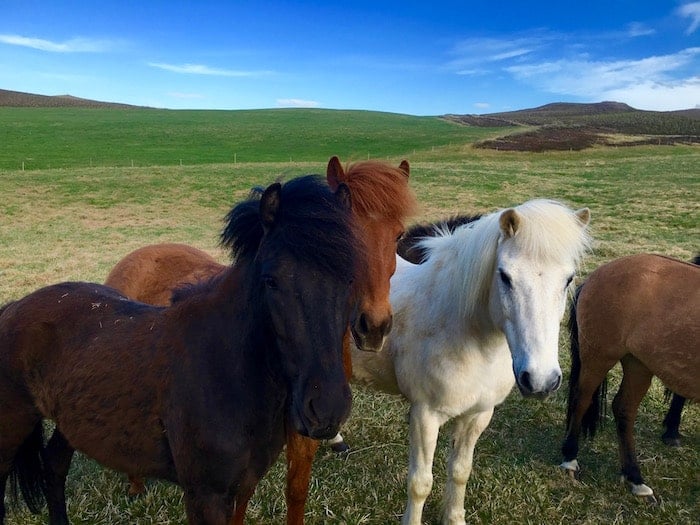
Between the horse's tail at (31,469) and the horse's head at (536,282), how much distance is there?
2.60 meters

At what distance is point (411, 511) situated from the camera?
336cm

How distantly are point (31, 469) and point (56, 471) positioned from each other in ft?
0.46

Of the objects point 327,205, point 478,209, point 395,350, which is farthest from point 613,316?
point 478,209

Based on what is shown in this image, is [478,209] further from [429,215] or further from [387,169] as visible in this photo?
[387,169]

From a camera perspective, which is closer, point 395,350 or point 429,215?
point 395,350

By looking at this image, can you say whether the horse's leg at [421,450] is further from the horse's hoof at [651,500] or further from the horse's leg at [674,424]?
the horse's leg at [674,424]

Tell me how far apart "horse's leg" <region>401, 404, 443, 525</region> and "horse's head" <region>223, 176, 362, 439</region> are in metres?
1.54

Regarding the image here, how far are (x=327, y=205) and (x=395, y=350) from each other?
1786 millimetres

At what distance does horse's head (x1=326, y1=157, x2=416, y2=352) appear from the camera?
2.75 meters

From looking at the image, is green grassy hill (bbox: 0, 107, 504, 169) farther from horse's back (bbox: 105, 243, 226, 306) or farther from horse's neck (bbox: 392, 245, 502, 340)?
horse's neck (bbox: 392, 245, 502, 340)

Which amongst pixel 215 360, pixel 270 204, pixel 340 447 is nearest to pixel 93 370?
pixel 215 360

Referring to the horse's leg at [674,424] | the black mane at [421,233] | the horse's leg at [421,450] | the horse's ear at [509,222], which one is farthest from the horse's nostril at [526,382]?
the horse's leg at [674,424]

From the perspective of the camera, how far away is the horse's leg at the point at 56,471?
3.00 meters

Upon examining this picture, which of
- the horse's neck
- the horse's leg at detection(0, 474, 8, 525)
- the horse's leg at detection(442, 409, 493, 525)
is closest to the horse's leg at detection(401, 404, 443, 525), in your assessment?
the horse's leg at detection(442, 409, 493, 525)
